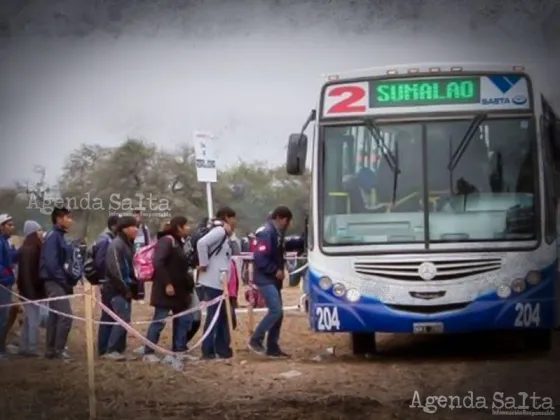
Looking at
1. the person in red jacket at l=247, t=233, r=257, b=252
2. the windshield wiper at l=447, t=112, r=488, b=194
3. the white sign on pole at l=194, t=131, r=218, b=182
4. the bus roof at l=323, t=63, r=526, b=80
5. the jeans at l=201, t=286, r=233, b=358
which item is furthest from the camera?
the jeans at l=201, t=286, r=233, b=358

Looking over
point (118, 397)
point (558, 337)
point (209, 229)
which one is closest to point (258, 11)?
point (209, 229)

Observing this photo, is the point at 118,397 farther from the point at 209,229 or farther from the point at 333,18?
the point at 333,18

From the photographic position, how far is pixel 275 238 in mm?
8938

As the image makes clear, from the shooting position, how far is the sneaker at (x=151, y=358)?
8.67m

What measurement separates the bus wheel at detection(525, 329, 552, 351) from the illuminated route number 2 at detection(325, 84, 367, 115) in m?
1.80

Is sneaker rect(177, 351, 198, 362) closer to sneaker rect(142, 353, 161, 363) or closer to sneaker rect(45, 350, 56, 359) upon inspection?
sneaker rect(142, 353, 161, 363)

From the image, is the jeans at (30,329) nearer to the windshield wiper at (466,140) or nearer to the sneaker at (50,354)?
the sneaker at (50,354)

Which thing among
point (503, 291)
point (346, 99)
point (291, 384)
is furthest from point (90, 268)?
point (503, 291)

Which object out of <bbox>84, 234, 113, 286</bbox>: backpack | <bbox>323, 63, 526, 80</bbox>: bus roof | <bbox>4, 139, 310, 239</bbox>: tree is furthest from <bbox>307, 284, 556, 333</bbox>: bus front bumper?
<bbox>84, 234, 113, 286</bbox>: backpack

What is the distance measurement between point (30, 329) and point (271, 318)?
5.59 ft

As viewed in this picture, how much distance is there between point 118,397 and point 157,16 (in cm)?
222

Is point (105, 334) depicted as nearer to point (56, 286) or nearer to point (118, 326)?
point (118, 326)

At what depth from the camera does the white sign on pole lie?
743 centimetres

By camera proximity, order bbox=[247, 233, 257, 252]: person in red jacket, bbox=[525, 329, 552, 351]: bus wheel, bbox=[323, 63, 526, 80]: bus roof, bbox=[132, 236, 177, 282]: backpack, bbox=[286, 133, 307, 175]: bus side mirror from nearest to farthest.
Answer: bbox=[323, 63, 526, 80]: bus roof
bbox=[286, 133, 307, 175]: bus side mirror
bbox=[525, 329, 552, 351]: bus wheel
bbox=[132, 236, 177, 282]: backpack
bbox=[247, 233, 257, 252]: person in red jacket
